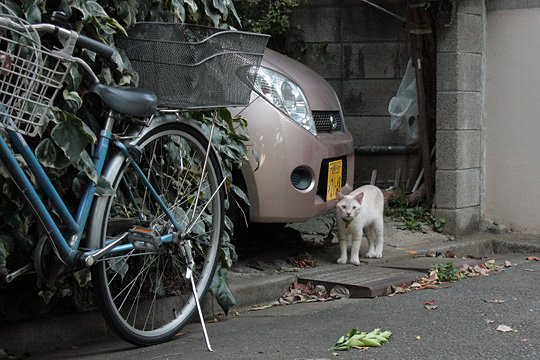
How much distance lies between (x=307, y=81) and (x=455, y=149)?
2.04 m

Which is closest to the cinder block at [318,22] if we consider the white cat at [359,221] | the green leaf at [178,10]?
the white cat at [359,221]

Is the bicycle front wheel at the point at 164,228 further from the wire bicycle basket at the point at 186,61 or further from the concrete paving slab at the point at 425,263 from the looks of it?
the concrete paving slab at the point at 425,263

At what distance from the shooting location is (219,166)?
4.72 metres

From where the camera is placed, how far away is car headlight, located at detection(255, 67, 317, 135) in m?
5.83

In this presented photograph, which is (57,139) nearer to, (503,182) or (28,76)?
(28,76)

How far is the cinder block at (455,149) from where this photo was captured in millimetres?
7684

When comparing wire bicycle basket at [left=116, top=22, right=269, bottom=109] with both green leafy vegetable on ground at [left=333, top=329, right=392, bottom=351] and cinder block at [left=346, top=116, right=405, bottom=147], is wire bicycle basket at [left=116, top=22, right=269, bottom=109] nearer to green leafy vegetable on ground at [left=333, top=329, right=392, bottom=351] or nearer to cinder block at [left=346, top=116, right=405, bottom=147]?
green leafy vegetable on ground at [left=333, top=329, right=392, bottom=351]

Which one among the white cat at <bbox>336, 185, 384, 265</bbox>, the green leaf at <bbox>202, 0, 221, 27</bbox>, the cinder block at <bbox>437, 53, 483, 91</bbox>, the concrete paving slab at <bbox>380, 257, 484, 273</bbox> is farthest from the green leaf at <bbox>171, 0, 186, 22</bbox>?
the cinder block at <bbox>437, 53, 483, 91</bbox>

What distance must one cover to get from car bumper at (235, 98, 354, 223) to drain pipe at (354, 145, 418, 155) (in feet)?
8.85

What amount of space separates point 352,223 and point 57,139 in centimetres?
316

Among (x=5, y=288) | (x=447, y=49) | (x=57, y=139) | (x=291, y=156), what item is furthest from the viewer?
(x=447, y=49)

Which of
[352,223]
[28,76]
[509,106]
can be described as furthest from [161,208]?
[509,106]

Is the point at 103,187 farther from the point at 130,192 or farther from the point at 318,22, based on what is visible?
the point at 318,22

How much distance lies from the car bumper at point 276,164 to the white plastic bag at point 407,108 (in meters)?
2.44
